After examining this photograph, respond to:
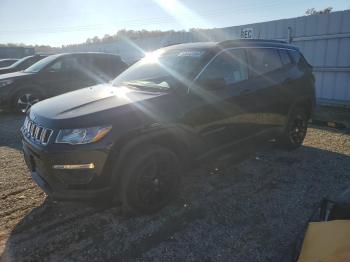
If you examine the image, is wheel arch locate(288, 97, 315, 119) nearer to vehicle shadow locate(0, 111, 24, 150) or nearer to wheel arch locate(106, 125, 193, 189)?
wheel arch locate(106, 125, 193, 189)

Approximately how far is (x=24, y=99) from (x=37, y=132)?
21.8 feet

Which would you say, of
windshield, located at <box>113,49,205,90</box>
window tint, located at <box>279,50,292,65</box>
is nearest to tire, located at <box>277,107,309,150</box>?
window tint, located at <box>279,50,292,65</box>

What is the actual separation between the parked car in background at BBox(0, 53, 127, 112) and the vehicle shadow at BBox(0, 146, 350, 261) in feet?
20.1

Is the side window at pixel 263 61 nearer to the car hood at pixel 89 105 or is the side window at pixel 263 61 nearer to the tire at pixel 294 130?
the tire at pixel 294 130

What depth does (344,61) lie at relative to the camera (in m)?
10.2

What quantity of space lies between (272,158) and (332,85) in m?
6.52

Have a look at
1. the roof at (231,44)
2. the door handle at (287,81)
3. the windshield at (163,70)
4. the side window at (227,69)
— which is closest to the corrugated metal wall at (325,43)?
the roof at (231,44)

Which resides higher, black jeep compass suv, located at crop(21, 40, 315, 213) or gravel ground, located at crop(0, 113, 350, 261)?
black jeep compass suv, located at crop(21, 40, 315, 213)

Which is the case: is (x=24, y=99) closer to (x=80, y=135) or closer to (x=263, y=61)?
(x=263, y=61)

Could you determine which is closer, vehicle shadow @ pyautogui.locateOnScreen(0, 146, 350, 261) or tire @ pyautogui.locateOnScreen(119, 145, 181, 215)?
vehicle shadow @ pyautogui.locateOnScreen(0, 146, 350, 261)

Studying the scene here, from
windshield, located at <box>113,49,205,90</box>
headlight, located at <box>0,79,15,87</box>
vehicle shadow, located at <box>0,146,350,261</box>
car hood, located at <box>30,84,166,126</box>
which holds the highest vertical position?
windshield, located at <box>113,49,205,90</box>

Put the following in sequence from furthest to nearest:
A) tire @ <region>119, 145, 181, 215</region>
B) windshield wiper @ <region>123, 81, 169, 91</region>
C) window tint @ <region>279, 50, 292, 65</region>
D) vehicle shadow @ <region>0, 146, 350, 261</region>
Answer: window tint @ <region>279, 50, 292, 65</region>
windshield wiper @ <region>123, 81, 169, 91</region>
tire @ <region>119, 145, 181, 215</region>
vehicle shadow @ <region>0, 146, 350, 261</region>

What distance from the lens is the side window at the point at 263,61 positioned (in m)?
4.69

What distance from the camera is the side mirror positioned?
375cm
